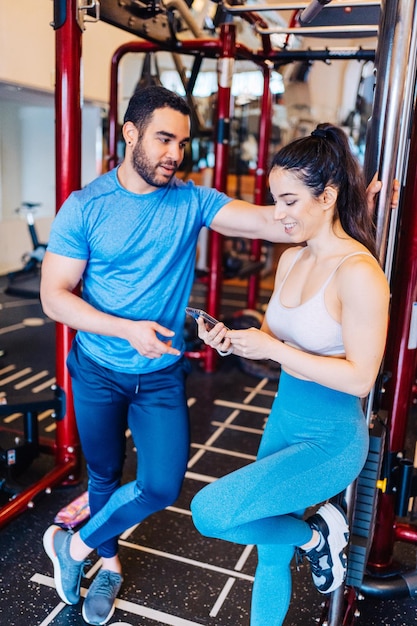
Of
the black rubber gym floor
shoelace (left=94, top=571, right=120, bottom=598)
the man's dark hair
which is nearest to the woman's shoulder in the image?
the man's dark hair

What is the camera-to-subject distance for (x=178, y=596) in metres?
2.14

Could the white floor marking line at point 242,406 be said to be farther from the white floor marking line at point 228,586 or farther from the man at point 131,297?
the man at point 131,297

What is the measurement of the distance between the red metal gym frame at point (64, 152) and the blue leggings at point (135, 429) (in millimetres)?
667

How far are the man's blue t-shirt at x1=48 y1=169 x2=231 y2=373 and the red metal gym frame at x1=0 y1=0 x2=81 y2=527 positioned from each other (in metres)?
0.68

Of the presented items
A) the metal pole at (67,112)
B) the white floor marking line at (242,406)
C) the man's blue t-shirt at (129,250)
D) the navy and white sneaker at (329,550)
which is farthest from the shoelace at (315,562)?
the white floor marking line at (242,406)

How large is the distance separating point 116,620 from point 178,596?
9.4 inches

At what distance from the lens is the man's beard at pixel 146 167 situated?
182 cm

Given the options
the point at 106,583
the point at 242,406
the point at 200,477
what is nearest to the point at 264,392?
the point at 242,406

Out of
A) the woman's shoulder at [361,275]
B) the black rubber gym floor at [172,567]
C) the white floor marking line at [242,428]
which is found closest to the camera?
the woman's shoulder at [361,275]

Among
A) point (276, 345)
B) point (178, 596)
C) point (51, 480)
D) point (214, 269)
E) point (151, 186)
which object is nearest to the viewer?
point (276, 345)

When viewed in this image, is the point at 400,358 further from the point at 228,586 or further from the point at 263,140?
the point at 263,140

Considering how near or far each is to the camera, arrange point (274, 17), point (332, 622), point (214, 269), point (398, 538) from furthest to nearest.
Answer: point (274, 17)
point (214, 269)
point (398, 538)
point (332, 622)

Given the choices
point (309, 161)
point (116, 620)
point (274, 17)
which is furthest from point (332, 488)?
point (274, 17)

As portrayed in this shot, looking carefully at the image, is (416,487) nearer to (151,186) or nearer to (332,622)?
(332,622)
